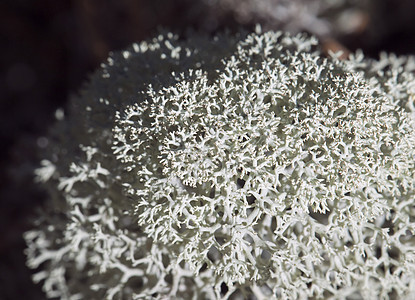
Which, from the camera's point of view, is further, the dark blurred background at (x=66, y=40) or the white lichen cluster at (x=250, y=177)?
the dark blurred background at (x=66, y=40)

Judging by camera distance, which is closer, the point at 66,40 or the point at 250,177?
the point at 250,177

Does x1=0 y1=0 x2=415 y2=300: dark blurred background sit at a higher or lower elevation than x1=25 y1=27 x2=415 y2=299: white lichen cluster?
higher

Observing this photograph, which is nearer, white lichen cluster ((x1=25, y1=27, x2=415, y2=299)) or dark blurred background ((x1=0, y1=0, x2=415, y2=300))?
white lichen cluster ((x1=25, y1=27, x2=415, y2=299))

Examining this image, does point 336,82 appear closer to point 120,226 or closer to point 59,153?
point 120,226

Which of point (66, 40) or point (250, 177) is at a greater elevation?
point (66, 40)

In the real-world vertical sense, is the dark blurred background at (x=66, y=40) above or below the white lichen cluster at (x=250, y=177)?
above
